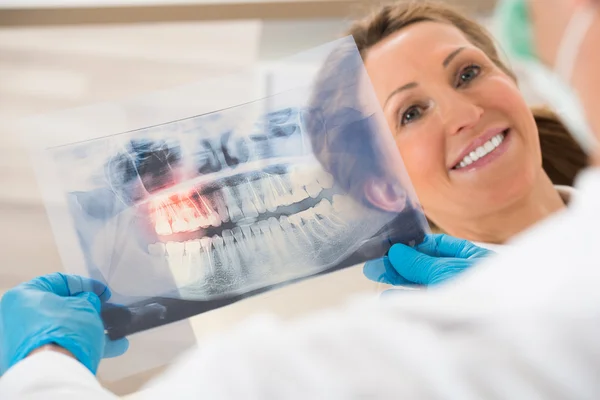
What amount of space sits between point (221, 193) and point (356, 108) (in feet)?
0.78

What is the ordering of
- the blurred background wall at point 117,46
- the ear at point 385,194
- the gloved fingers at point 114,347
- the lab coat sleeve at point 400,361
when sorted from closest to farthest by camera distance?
the lab coat sleeve at point 400,361
the gloved fingers at point 114,347
the ear at point 385,194
the blurred background wall at point 117,46

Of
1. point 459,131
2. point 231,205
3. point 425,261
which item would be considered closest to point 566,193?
point 459,131

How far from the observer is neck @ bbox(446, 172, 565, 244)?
35.5 inches

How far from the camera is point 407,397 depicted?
12.4 inches

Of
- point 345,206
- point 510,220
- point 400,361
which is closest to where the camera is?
point 400,361

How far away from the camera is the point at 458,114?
86 cm

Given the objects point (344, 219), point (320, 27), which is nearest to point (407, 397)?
point (344, 219)

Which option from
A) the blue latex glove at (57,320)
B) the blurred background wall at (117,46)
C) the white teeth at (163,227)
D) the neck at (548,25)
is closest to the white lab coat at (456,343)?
the neck at (548,25)

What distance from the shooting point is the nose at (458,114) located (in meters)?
0.86

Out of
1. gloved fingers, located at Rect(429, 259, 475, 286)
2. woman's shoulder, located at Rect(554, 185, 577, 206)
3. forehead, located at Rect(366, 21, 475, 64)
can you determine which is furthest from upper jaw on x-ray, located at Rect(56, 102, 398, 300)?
woman's shoulder, located at Rect(554, 185, 577, 206)

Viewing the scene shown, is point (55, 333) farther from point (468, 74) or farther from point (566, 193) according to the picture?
point (566, 193)

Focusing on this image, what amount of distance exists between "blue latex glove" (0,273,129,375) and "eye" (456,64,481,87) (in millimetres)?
609

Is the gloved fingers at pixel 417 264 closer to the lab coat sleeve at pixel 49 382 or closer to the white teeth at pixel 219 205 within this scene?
the white teeth at pixel 219 205

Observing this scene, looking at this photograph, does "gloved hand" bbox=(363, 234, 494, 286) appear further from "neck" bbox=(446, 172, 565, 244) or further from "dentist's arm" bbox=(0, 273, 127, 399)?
"dentist's arm" bbox=(0, 273, 127, 399)
